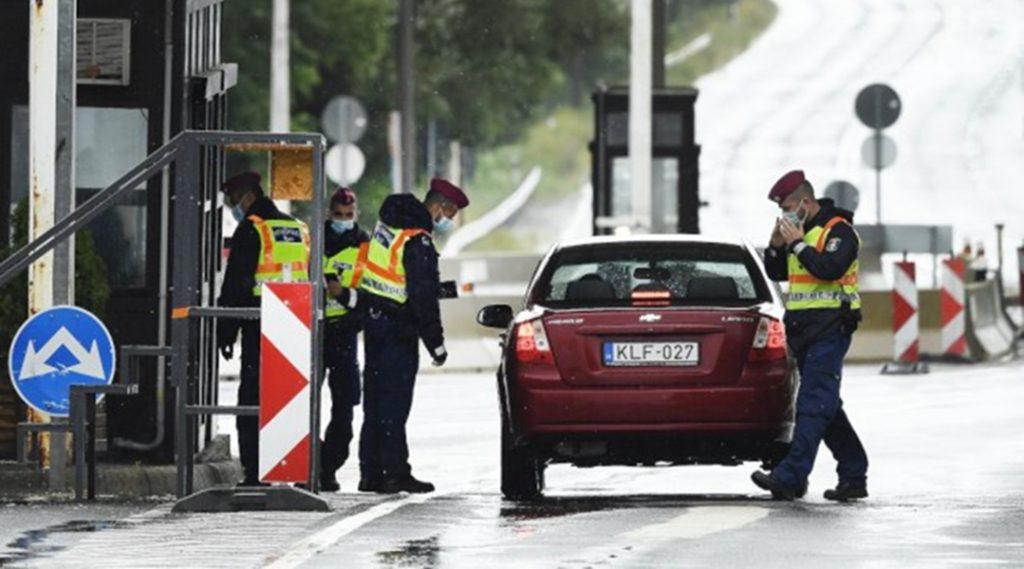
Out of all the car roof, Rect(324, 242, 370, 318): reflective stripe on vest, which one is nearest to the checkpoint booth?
Rect(324, 242, 370, 318): reflective stripe on vest

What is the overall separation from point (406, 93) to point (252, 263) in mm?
42764

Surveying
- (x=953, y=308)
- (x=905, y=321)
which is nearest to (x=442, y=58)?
(x=953, y=308)

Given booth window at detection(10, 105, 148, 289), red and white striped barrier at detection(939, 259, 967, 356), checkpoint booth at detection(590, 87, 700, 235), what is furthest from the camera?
checkpoint booth at detection(590, 87, 700, 235)

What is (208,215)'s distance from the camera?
20.2m

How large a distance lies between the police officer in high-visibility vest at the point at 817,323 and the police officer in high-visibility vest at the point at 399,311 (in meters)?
1.71

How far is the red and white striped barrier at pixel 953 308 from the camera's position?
36.0m

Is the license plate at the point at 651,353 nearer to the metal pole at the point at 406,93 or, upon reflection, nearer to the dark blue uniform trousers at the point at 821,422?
the dark blue uniform trousers at the point at 821,422

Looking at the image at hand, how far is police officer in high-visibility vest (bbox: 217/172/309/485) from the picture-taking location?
18422 mm

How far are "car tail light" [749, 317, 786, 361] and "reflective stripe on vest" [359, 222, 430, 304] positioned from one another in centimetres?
190

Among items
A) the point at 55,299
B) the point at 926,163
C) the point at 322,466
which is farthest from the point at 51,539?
the point at 926,163

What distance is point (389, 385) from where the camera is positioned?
19031 millimetres

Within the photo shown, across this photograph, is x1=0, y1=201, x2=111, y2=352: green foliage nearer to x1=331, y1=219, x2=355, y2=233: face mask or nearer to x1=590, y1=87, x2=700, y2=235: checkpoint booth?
x1=331, y1=219, x2=355, y2=233: face mask

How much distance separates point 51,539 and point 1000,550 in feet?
12.6

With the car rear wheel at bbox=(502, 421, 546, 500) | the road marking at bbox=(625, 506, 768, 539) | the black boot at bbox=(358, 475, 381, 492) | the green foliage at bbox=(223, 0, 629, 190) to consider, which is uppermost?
the green foliage at bbox=(223, 0, 629, 190)
